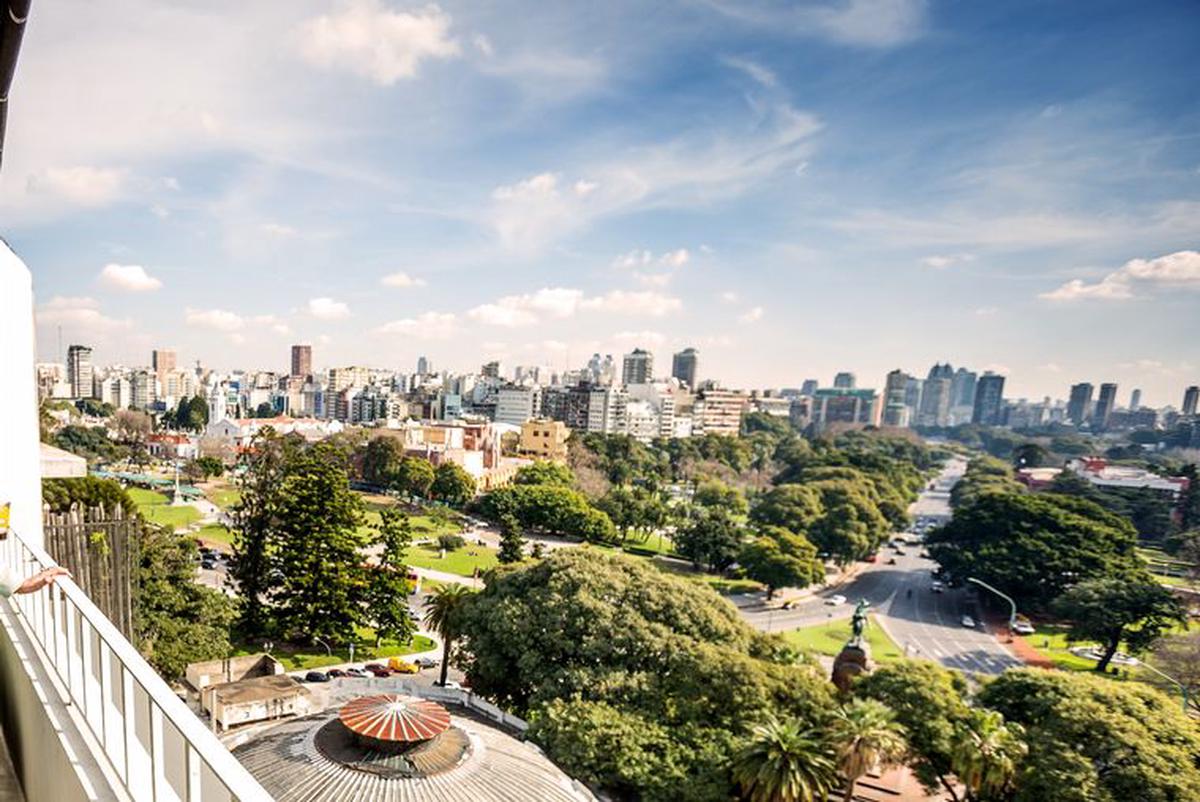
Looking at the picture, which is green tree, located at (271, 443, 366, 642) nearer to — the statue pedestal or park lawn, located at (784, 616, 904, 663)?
the statue pedestal

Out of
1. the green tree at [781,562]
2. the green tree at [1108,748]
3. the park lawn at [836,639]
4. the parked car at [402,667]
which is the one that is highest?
the green tree at [1108,748]

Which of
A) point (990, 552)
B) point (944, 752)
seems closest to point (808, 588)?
point (990, 552)

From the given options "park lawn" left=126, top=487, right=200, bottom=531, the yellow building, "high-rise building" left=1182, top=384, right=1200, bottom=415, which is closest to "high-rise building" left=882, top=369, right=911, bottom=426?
"high-rise building" left=1182, top=384, right=1200, bottom=415

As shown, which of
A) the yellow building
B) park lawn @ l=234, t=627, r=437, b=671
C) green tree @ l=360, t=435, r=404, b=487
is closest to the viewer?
park lawn @ l=234, t=627, r=437, b=671

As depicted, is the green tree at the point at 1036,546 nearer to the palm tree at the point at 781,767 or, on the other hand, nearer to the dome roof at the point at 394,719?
the palm tree at the point at 781,767

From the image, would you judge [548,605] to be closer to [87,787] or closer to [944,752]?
[944,752]

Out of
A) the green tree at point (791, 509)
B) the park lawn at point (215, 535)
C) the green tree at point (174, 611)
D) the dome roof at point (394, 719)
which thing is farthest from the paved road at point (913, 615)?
the park lawn at point (215, 535)
